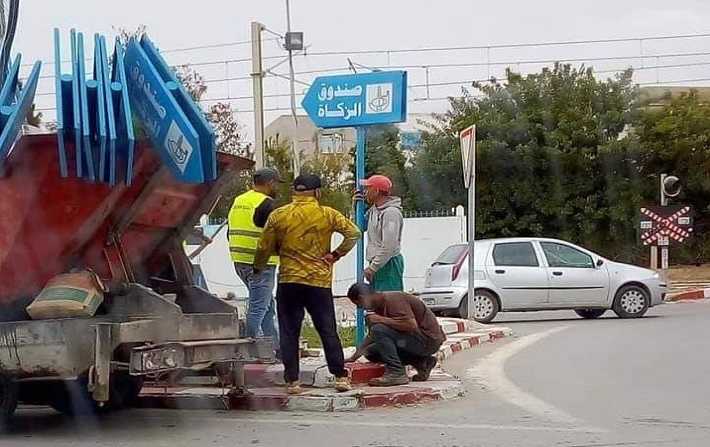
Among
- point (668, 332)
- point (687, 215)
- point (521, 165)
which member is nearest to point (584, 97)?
point (521, 165)

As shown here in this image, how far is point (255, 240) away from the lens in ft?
31.2

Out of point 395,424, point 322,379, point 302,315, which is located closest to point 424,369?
point 322,379

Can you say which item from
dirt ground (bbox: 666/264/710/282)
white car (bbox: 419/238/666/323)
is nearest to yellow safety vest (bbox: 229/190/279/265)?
white car (bbox: 419/238/666/323)

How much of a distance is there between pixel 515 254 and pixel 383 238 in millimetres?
8529

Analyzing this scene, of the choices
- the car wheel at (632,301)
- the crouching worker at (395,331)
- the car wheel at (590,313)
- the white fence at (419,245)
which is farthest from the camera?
the white fence at (419,245)

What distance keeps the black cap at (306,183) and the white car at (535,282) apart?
351 inches

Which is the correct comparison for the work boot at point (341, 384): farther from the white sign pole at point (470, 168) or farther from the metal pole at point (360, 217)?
the white sign pole at point (470, 168)

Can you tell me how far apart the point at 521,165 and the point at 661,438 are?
25.4 m

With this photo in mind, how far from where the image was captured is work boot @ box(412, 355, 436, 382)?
952 cm

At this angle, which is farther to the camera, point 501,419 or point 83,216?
point 501,419

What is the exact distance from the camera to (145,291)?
7707 millimetres

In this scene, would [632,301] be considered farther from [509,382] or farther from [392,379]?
[392,379]

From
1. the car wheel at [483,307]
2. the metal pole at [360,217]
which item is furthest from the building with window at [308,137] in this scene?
the metal pole at [360,217]

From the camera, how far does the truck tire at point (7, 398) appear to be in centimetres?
780
